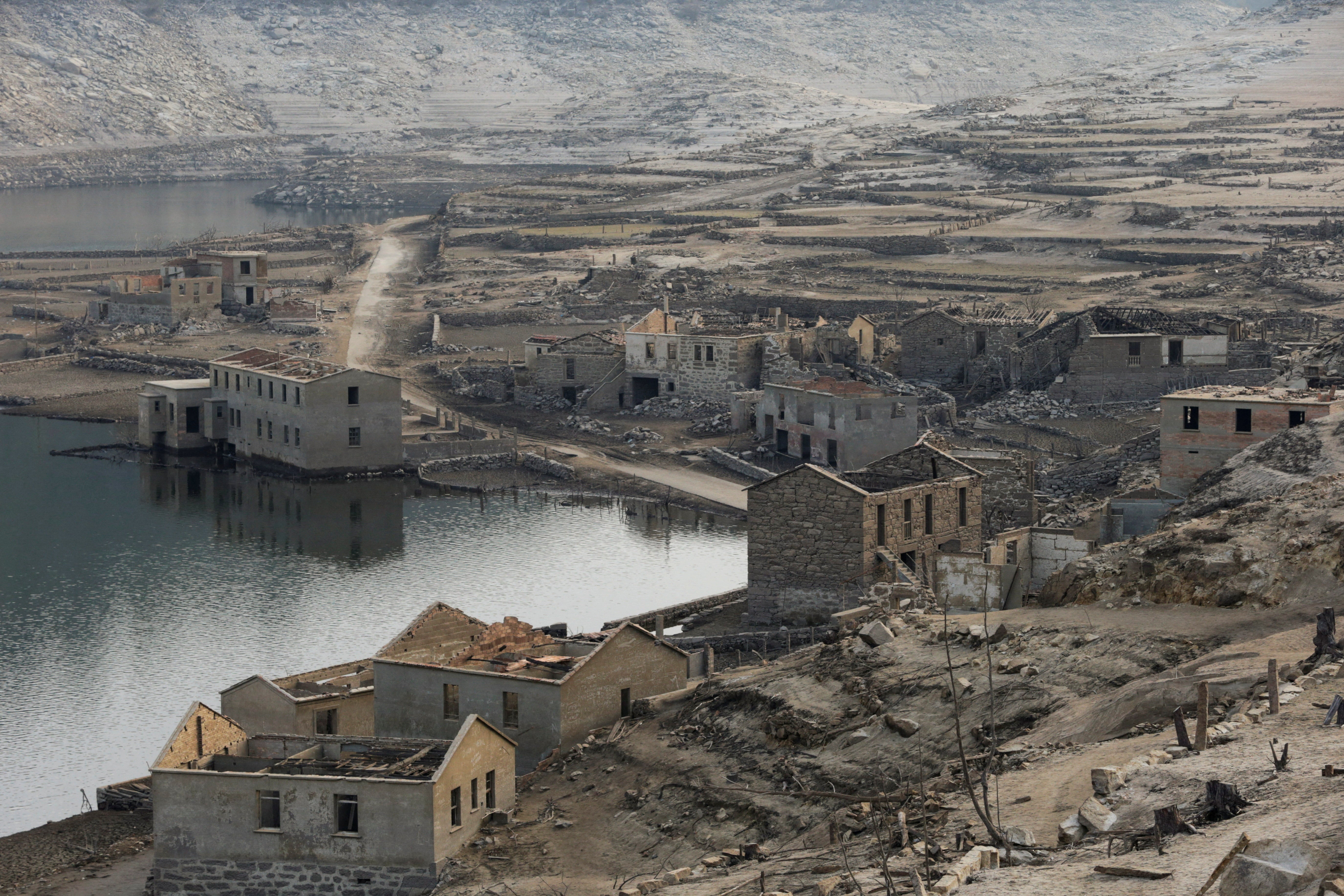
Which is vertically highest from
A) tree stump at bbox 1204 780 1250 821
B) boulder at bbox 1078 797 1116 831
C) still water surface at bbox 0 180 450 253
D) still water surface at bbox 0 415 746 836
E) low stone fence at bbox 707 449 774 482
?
still water surface at bbox 0 180 450 253

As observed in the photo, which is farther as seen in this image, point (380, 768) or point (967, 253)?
point (967, 253)

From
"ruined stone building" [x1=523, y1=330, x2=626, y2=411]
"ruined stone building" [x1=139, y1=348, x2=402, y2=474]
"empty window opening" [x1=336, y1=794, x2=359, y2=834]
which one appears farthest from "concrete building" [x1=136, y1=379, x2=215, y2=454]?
"empty window opening" [x1=336, y1=794, x2=359, y2=834]

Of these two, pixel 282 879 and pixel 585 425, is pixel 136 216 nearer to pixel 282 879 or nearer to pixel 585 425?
pixel 585 425

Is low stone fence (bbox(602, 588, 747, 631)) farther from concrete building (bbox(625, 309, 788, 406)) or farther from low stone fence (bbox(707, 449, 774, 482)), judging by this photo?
concrete building (bbox(625, 309, 788, 406))

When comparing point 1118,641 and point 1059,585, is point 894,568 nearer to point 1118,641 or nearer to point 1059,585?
point 1059,585

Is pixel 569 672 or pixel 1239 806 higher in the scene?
pixel 1239 806

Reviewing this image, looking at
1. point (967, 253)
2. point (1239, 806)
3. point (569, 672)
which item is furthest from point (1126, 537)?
point (967, 253)

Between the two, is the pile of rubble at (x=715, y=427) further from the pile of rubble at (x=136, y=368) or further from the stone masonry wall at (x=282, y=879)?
the stone masonry wall at (x=282, y=879)
